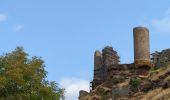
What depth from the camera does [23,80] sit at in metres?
30.4

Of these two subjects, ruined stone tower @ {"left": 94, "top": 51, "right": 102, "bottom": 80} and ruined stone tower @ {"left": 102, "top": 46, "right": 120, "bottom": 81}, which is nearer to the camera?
ruined stone tower @ {"left": 102, "top": 46, "right": 120, "bottom": 81}

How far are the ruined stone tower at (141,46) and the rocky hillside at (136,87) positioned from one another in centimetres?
135

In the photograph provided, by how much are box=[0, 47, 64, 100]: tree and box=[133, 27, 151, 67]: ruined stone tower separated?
58.1 ft

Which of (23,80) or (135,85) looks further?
(135,85)

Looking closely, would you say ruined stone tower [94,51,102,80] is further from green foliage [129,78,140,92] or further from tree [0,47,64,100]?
tree [0,47,64,100]

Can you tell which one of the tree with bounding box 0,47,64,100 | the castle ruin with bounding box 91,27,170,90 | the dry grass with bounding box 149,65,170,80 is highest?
the castle ruin with bounding box 91,27,170,90

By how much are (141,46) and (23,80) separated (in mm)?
21111

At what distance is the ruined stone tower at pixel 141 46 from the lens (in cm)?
4922

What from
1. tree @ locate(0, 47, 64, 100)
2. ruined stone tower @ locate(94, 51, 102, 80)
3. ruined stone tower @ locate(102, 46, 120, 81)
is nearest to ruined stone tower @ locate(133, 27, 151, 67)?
ruined stone tower @ locate(102, 46, 120, 81)

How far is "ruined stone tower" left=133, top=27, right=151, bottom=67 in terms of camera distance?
49219 millimetres

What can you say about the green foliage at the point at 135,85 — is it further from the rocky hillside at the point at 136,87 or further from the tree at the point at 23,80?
the tree at the point at 23,80

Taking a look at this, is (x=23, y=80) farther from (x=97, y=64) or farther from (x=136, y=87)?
(x=97, y=64)

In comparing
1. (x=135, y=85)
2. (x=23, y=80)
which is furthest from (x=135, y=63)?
(x=23, y=80)

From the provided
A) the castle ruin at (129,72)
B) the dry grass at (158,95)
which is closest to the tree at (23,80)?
the dry grass at (158,95)
